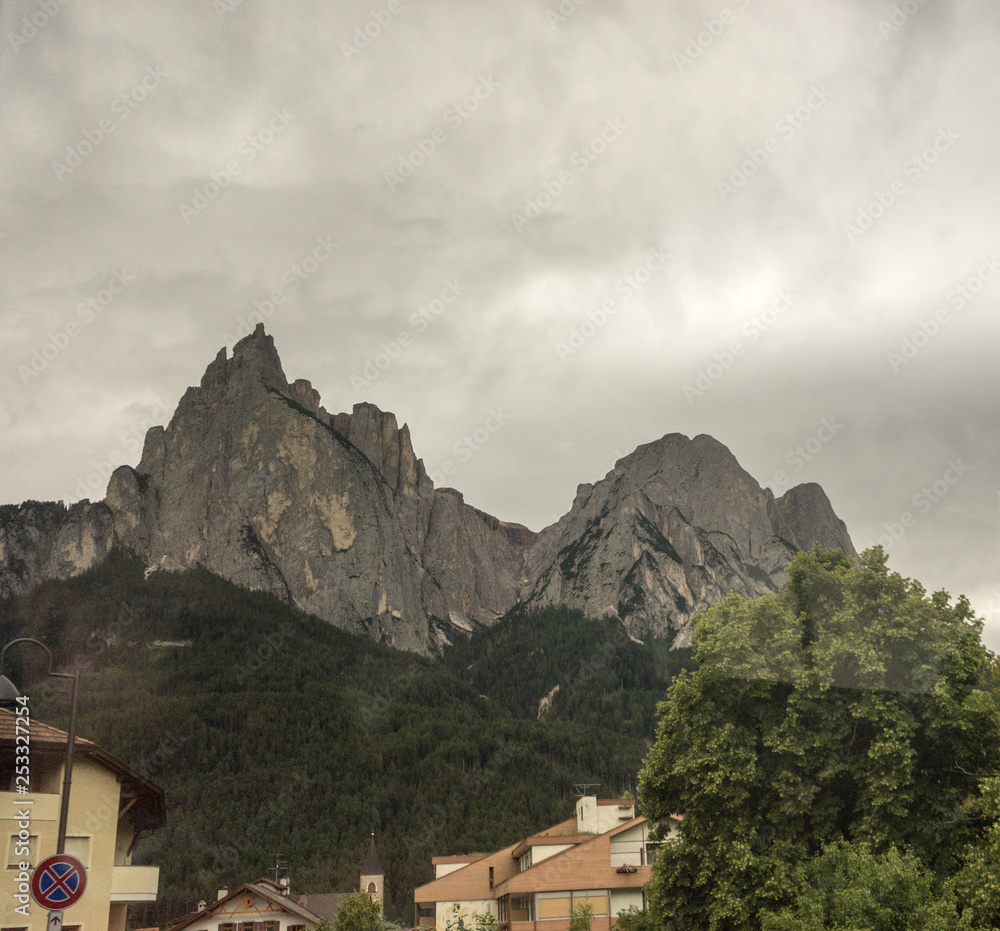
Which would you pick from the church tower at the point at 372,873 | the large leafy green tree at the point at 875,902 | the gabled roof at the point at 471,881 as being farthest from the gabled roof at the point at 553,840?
the church tower at the point at 372,873

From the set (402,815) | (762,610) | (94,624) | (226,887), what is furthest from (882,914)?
(94,624)

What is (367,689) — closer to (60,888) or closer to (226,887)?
(226,887)

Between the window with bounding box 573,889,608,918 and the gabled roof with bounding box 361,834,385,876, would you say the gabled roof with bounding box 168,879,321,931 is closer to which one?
the window with bounding box 573,889,608,918

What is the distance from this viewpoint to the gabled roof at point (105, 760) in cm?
2548

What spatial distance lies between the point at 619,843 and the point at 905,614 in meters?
29.9

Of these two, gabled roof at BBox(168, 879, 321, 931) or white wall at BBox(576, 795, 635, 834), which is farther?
white wall at BBox(576, 795, 635, 834)

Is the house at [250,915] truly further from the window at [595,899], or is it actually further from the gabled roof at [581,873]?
the window at [595,899]

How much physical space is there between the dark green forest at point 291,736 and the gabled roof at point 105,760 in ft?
261

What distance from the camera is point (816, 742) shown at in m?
28.5

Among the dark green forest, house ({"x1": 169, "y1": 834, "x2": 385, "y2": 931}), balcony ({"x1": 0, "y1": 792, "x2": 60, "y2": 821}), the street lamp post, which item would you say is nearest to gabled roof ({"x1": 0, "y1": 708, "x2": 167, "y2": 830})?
balcony ({"x1": 0, "y1": 792, "x2": 60, "y2": 821})

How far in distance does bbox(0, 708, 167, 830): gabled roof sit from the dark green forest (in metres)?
79.6

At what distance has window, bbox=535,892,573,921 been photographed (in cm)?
5122

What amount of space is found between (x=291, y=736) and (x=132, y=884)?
415ft

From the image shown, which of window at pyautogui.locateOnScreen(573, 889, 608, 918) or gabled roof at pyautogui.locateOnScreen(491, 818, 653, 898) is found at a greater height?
gabled roof at pyautogui.locateOnScreen(491, 818, 653, 898)
